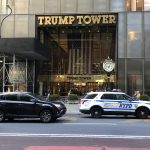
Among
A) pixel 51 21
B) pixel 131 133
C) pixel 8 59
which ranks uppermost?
pixel 51 21

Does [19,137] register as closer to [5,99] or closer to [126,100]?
[5,99]

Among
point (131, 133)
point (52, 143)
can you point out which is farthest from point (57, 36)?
point (52, 143)

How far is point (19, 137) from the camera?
16.7 metres

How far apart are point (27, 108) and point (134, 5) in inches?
909

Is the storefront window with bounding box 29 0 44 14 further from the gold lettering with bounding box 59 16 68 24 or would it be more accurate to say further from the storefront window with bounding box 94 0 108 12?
the storefront window with bounding box 94 0 108 12

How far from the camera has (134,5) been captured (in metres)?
43.7

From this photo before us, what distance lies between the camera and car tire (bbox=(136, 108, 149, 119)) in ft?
89.2

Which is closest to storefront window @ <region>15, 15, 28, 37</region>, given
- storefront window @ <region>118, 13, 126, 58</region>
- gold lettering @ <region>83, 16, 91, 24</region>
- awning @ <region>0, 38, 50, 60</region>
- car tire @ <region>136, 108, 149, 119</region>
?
gold lettering @ <region>83, 16, 91, 24</region>

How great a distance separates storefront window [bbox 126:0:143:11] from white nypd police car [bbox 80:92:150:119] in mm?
18012

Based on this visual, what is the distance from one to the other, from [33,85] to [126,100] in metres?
19.0

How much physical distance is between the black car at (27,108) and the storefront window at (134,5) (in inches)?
862

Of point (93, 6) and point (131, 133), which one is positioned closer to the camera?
point (131, 133)

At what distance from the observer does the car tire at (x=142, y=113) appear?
89.2ft

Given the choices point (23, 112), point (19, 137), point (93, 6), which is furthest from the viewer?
point (93, 6)
